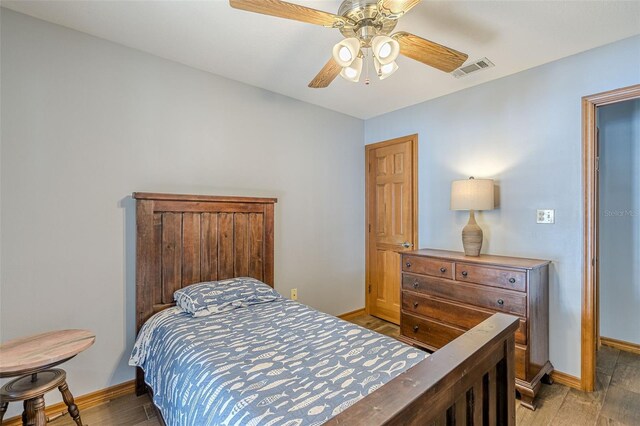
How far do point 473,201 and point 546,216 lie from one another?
557 millimetres

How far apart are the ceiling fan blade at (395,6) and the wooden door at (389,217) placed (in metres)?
2.11

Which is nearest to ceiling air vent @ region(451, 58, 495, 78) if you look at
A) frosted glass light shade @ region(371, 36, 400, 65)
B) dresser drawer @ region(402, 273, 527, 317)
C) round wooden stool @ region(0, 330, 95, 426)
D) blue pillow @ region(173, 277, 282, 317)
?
frosted glass light shade @ region(371, 36, 400, 65)

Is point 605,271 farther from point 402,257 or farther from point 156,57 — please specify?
point 156,57

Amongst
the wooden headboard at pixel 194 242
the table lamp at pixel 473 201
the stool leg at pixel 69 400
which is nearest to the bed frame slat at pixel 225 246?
the wooden headboard at pixel 194 242

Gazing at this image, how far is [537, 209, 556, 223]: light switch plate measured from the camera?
239 cm

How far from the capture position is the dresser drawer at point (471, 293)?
7.06ft

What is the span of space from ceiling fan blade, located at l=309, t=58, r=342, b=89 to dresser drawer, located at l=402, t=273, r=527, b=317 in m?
1.88

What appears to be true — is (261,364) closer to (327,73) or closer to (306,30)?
(327,73)

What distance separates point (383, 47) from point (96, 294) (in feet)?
7.92

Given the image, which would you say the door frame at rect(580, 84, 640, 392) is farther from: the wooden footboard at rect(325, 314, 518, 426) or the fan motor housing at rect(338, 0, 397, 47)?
the fan motor housing at rect(338, 0, 397, 47)

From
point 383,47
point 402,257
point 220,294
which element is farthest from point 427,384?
point 402,257

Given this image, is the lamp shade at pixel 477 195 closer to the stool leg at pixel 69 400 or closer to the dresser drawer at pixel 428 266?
the dresser drawer at pixel 428 266

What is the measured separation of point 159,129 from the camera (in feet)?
7.79

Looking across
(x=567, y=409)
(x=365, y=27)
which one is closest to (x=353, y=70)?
(x=365, y=27)
